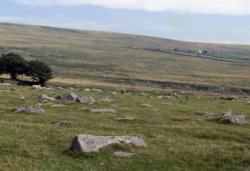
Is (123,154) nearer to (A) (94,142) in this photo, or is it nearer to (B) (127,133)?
(A) (94,142)

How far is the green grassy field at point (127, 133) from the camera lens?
24281mm

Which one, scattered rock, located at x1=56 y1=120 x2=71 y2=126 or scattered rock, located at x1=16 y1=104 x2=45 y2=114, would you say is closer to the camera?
scattered rock, located at x1=56 y1=120 x2=71 y2=126

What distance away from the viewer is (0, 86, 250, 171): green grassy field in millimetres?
24281

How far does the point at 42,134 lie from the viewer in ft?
104

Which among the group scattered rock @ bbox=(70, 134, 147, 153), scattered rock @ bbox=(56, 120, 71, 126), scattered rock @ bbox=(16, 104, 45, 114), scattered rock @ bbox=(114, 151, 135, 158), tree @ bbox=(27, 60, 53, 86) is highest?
scattered rock @ bbox=(70, 134, 147, 153)

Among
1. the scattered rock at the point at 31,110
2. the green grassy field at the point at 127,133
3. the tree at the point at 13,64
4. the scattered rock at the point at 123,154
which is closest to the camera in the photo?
the green grassy field at the point at 127,133

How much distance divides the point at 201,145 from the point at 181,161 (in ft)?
17.3

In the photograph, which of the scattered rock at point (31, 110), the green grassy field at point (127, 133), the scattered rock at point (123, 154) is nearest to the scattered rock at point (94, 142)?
the green grassy field at point (127, 133)

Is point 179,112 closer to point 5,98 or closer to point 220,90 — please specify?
point 5,98

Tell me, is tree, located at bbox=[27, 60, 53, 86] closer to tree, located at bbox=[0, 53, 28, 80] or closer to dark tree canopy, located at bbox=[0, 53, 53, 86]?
dark tree canopy, located at bbox=[0, 53, 53, 86]

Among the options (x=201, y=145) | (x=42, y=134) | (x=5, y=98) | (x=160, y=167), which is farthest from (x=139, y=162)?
(x=5, y=98)

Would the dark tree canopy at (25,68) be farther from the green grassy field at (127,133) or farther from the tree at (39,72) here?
the green grassy field at (127,133)

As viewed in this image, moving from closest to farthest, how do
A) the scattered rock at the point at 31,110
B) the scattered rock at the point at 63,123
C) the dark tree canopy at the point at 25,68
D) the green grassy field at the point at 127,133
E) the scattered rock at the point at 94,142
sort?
the green grassy field at the point at 127,133 → the scattered rock at the point at 94,142 → the scattered rock at the point at 63,123 → the scattered rock at the point at 31,110 → the dark tree canopy at the point at 25,68

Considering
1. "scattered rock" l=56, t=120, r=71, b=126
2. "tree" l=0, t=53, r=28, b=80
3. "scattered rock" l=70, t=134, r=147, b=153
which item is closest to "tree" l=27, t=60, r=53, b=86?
"tree" l=0, t=53, r=28, b=80
